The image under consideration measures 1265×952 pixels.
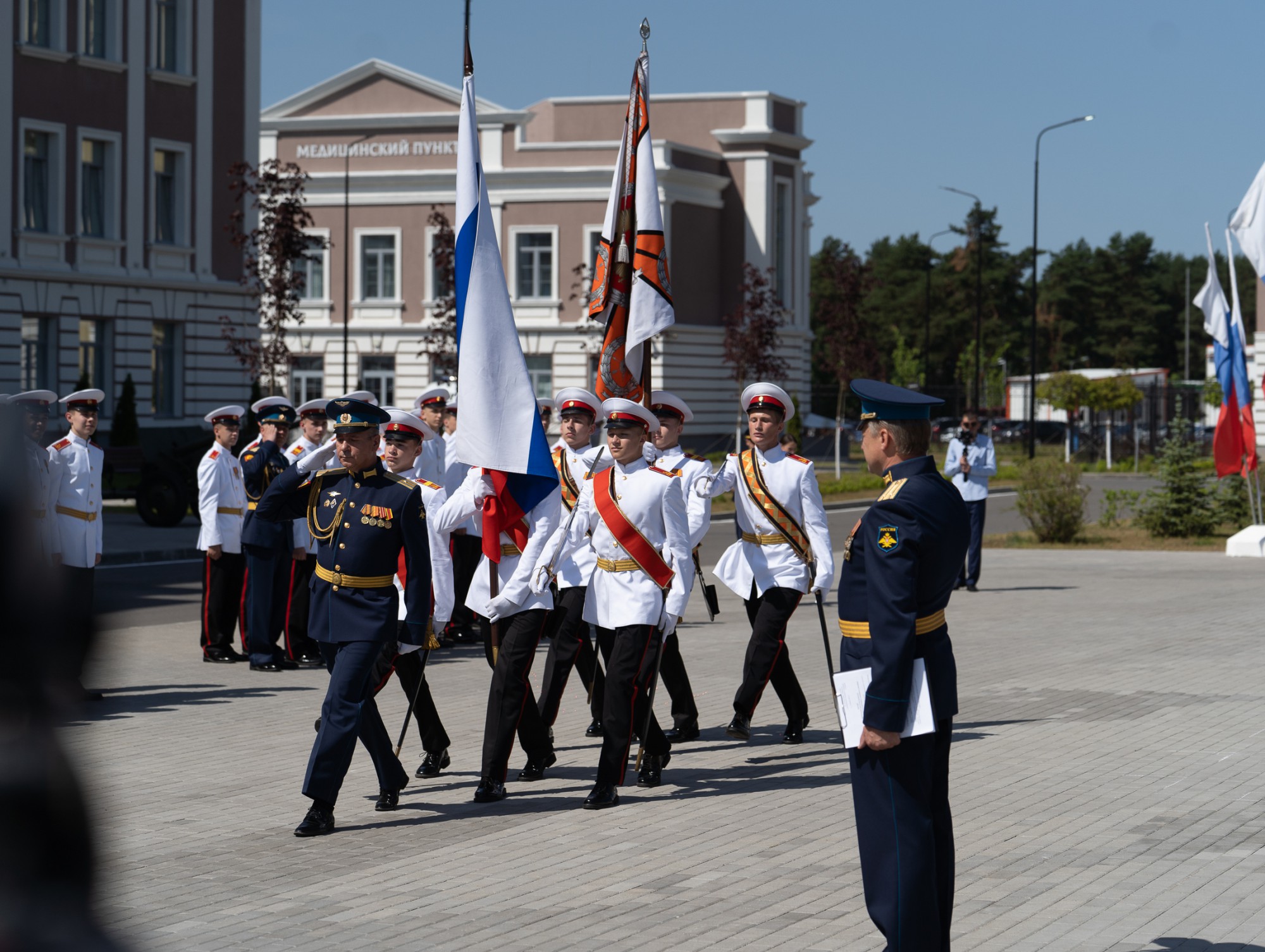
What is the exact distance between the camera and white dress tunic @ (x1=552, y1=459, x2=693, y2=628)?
7.89 meters

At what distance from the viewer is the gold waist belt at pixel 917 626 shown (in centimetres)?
487

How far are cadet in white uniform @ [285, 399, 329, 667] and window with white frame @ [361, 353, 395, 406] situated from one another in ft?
158

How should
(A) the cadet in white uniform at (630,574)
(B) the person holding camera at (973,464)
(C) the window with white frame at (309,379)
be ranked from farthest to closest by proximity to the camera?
1. (C) the window with white frame at (309,379)
2. (B) the person holding camera at (973,464)
3. (A) the cadet in white uniform at (630,574)

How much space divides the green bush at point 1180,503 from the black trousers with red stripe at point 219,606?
16597 mm

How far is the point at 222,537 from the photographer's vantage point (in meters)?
12.7

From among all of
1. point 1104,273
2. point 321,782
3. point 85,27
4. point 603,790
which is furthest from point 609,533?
point 1104,273

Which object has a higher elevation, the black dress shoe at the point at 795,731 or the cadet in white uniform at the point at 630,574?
the cadet in white uniform at the point at 630,574

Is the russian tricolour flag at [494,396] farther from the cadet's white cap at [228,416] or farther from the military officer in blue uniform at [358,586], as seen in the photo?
the cadet's white cap at [228,416]

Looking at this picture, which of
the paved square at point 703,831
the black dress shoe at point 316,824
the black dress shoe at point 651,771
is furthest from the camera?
the black dress shoe at point 651,771

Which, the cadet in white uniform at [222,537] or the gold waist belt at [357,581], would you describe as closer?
the gold waist belt at [357,581]

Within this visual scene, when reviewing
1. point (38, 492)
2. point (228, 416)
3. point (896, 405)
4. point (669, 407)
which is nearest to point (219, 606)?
point (228, 416)

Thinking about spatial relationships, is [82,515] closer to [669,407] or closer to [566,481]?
[566,481]

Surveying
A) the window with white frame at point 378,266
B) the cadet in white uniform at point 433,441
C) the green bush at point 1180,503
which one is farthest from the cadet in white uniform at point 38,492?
the window with white frame at point 378,266

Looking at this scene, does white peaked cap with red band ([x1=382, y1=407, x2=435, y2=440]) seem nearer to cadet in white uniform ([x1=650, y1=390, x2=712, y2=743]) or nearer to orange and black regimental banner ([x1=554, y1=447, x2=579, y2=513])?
orange and black regimental banner ([x1=554, y1=447, x2=579, y2=513])
